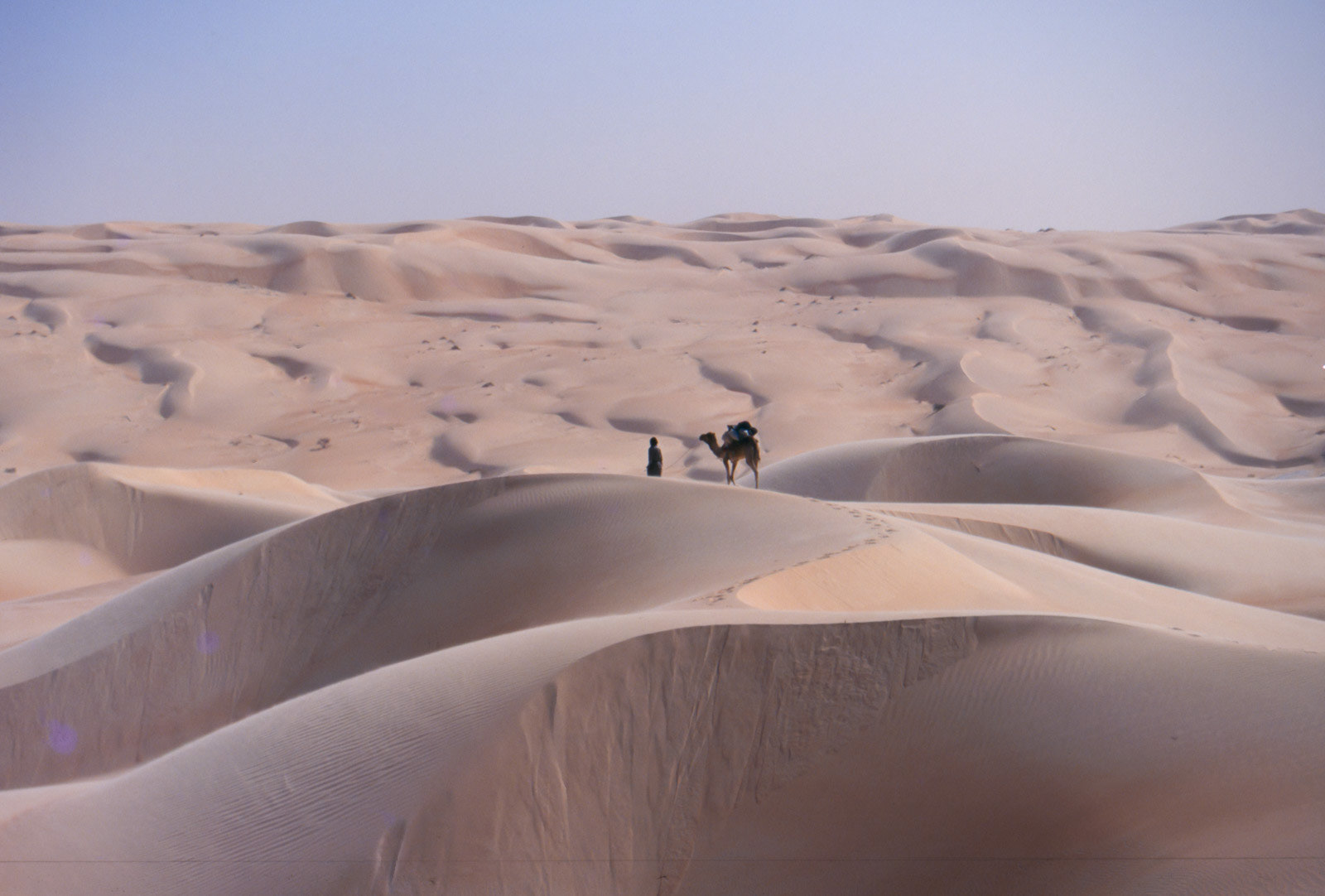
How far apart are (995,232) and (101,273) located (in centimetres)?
2601

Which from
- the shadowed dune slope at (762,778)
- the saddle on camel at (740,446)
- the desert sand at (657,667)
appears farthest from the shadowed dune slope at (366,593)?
the saddle on camel at (740,446)

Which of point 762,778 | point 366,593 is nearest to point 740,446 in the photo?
point 366,593

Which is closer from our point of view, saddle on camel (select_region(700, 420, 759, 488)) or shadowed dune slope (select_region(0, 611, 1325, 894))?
shadowed dune slope (select_region(0, 611, 1325, 894))

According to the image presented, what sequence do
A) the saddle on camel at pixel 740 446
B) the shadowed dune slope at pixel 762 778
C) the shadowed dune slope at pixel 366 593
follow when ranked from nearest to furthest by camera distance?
the shadowed dune slope at pixel 762 778 < the shadowed dune slope at pixel 366 593 < the saddle on camel at pixel 740 446

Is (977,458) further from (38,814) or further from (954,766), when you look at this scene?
(38,814)

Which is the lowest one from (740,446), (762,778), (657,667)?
(740,446)

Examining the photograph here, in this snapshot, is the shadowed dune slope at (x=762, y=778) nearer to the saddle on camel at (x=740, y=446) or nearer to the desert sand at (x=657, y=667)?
the desert sand at (x=657, y=667)

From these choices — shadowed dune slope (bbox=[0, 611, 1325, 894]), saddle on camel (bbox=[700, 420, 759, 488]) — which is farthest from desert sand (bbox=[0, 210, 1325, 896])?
saddle on camel (bbox=[700, 420, 759, 488])

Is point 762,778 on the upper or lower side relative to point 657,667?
lower

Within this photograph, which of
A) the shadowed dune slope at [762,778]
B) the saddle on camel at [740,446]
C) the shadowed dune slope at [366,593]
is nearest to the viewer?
the shadowed dune slope at [762,778]

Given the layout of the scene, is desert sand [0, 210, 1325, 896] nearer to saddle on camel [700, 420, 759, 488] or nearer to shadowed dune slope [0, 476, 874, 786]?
shadowed dune slope [0, 476, 874, 786]

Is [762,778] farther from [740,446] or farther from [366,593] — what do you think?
[740,446]

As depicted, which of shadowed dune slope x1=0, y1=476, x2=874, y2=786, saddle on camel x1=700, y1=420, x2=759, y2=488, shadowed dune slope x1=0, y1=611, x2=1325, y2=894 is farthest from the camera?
saddle on camel x1=700, y1=420, x2=759, y2=488

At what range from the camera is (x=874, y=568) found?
516cm
